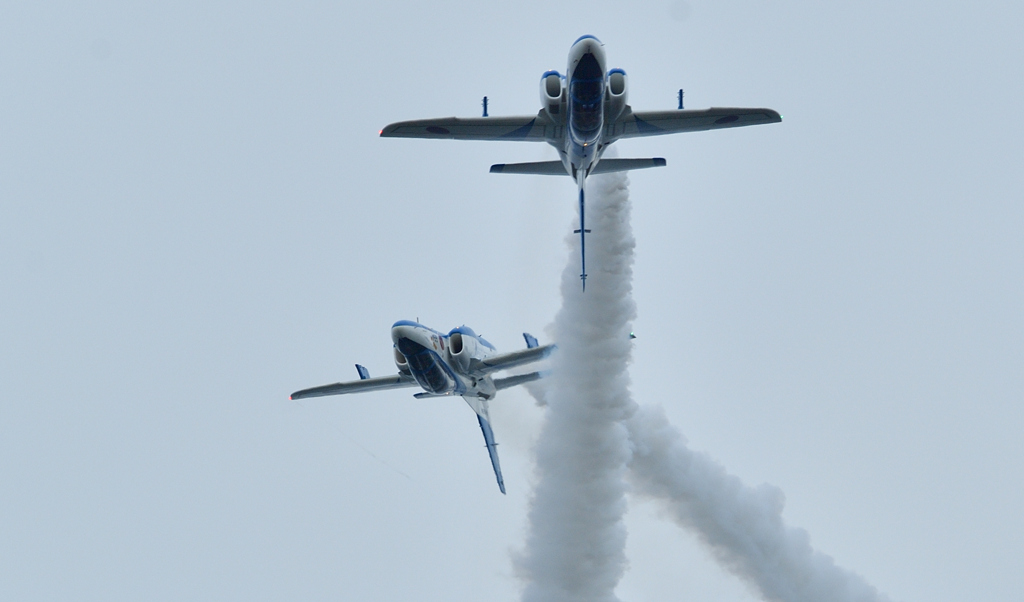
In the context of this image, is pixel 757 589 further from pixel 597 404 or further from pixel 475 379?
pixel 475 379

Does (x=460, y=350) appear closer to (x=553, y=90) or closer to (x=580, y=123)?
(x=580, y=123)

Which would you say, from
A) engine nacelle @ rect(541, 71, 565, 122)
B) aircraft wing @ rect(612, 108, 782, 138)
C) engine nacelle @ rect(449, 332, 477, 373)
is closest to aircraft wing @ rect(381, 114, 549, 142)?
engine nacelle @ rect(541, 71, 565, 122)

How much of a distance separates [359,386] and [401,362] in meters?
4.93

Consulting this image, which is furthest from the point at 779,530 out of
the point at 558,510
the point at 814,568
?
the point at 558,510

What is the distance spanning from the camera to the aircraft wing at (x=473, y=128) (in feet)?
141

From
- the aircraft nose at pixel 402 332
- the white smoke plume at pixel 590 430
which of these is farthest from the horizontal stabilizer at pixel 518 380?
the aircraft nose at pixel 402 332

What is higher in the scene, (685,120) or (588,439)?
(685,120)

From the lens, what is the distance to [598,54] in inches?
1518

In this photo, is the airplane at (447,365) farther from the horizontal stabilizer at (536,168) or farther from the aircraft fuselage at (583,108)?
the aircraft fuselage at (583,108)

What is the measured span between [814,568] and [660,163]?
23871mm

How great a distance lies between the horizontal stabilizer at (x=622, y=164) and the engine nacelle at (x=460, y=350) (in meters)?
8.78

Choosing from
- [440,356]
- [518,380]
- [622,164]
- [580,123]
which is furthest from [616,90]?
[518,380]

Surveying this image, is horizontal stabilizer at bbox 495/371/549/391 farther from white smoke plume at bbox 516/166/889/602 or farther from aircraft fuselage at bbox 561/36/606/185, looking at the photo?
aircraft fuselage at bbox 561/36/606/185

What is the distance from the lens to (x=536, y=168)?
46.6 meters
